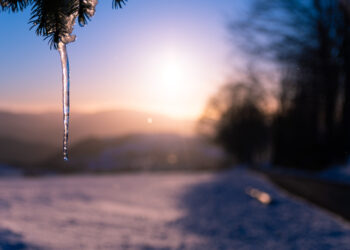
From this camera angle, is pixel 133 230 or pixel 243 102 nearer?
pixel 133 230

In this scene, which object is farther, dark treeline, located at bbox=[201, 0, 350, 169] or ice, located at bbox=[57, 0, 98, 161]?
dark treeline, located at bbox=[201, 0, 350, 169]

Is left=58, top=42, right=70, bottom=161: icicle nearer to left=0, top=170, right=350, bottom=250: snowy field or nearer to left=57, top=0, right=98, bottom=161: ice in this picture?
left=57, top=0, right=98, bottom=161: ice

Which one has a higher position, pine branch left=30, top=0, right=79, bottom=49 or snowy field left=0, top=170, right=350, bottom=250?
pine branch left=30, top=0, right=79, bottom=49

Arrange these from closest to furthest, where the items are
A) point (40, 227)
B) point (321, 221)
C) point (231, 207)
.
→ point (40, 227)
point (321, 221)
point (231, 207)

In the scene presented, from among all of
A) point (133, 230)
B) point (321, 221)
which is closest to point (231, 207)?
point (321, 221)

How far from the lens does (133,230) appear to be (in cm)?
646

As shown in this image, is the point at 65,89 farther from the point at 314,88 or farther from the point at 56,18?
the point at 314,88

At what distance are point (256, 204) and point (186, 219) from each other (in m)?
2.48

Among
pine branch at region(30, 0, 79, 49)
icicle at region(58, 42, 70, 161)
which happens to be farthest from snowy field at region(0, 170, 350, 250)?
pine branch at region(30, 0, 79, 49)

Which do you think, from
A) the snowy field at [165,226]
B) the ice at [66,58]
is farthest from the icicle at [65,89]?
the snowy field at [165,226]

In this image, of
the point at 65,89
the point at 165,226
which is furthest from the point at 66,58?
the point at 165,226

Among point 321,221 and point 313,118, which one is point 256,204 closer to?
point 321,221

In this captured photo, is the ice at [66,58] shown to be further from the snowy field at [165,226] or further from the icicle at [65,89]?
the snowy field at [165,226]

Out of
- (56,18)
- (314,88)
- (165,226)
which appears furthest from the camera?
(314,88)
